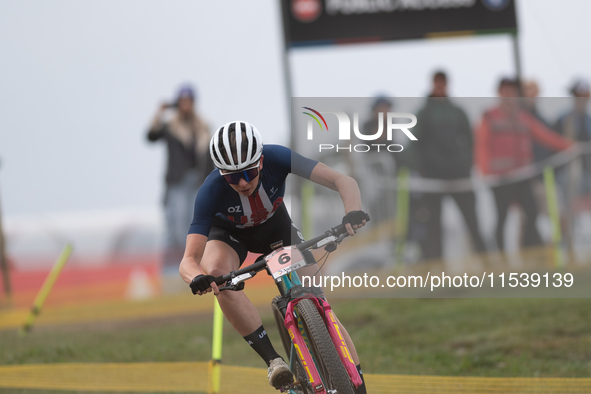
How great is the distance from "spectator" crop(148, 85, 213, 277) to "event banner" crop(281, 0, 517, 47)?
6.65 ft

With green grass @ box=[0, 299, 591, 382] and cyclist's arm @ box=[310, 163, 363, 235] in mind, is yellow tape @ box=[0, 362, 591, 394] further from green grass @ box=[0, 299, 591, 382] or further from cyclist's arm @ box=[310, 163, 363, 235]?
cyclist's arm @ box=[310, 163, 363, 235]

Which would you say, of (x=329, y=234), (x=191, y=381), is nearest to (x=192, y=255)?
(x=329, y=234)

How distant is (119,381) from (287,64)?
619cm

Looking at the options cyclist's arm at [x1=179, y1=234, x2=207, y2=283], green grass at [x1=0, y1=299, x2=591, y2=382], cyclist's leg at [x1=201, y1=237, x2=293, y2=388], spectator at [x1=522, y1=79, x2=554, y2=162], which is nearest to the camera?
cyclist's arm at [x1=179, y1=234, x2=207, y2=283]

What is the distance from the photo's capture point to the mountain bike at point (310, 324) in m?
4.14

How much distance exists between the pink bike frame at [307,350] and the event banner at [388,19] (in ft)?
24.3

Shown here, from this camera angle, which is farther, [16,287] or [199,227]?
[16,287]

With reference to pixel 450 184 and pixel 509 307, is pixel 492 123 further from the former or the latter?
pixel 509 307

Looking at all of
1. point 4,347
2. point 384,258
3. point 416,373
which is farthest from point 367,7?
point 4,347

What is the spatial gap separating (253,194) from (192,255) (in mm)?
585

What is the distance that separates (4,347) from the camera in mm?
8719

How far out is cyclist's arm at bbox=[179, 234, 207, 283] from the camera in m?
4.54

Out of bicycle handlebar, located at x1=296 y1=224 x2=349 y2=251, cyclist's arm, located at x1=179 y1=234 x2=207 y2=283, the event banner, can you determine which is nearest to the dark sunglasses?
cyclist's arm, located at x1=179 y1=234 x2=207 y2=283

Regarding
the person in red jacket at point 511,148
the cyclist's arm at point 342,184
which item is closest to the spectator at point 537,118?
the person in red jacket at point 511,148
